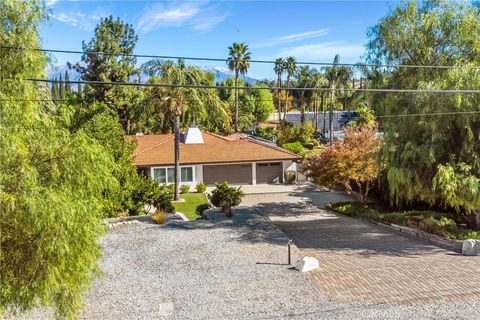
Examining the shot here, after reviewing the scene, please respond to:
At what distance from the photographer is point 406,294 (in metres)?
11.4

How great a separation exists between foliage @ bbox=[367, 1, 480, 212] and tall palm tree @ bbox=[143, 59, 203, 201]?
11.0 m

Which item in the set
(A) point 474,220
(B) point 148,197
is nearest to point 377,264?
(A) point 474,220

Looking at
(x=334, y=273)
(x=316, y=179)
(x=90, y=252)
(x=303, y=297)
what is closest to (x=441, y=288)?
(x=334, y=273)

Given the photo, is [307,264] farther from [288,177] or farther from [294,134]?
[294,134]

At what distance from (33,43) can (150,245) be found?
389 inches

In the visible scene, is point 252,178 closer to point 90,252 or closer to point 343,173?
point 343,173

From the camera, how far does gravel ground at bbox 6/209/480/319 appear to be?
1050cm

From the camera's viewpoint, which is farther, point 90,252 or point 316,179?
point 316,179

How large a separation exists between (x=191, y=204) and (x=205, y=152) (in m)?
7.28

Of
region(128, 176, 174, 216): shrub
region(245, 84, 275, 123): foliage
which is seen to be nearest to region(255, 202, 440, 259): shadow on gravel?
region(128, 176, 174, 216): shrub

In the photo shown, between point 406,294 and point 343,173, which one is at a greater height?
point 343,173

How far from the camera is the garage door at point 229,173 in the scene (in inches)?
1321

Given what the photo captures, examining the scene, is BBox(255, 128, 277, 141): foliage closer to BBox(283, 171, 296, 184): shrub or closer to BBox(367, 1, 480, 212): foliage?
BBox(283, 171, 296, 184): shrub

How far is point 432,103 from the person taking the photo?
17875mm
